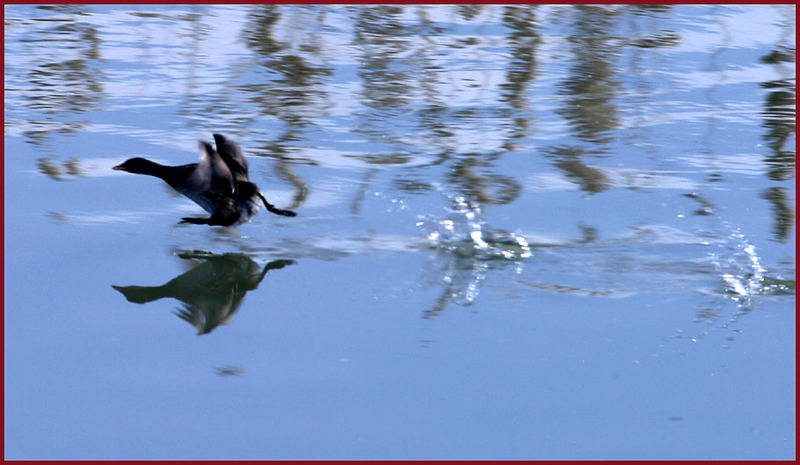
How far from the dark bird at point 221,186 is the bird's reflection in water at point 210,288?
0.14 m

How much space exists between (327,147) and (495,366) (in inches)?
78.4

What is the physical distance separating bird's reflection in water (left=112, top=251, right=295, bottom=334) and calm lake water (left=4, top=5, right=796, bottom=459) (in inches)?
0.5

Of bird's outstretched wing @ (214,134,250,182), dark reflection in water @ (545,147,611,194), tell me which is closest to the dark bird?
bird's outstretched wing @ (214,134,250,182)

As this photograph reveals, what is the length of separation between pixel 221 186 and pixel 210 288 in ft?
1.35

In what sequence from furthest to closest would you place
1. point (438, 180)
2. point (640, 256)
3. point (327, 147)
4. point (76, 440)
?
point (327, 147)
point (438, 180)
point (640, 256)
point (76, 440)

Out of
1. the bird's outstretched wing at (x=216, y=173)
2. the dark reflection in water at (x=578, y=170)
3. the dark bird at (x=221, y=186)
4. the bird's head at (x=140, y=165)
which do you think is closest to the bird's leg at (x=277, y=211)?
the dark bird at (x=221, y=186)

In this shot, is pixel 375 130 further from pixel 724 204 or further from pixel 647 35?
pixel 647 35

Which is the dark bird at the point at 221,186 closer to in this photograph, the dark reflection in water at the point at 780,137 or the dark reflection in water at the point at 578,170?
the dark reflection in water at the point at 578,170

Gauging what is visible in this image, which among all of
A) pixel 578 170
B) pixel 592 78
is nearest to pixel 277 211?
pixel 578 170

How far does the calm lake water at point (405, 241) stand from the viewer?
2.58 metres

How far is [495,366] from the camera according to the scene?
9.23ft

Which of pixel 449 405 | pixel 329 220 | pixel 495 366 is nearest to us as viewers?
pixel 449 405

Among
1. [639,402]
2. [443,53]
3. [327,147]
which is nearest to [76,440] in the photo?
[639,402]

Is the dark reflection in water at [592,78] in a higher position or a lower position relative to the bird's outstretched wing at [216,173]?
lower
